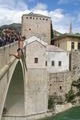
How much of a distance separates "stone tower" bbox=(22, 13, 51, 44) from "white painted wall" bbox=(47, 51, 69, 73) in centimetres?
551

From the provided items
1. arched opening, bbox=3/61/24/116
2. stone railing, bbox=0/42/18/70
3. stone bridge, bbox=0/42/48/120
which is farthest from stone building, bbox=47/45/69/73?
stone railing, bbox=0/42/18/70

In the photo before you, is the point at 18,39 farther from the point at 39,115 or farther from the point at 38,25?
the point at 38,25

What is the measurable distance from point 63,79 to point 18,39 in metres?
15.7

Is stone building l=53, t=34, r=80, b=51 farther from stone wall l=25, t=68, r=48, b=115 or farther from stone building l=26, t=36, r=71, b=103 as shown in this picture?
stone wall l=25, t=68, r=48, b=115

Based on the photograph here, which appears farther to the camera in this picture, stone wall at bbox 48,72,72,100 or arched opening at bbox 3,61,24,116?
stone wall at bbox 48,72,72,100

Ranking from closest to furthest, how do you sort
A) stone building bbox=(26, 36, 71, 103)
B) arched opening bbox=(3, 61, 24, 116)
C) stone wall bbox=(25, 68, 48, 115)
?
arched opening bbox=(3, 61, 24, 116) < stone wall bbox=(25, 68, 48, 115) < stone building bbox=(26, 36, 71, 103)

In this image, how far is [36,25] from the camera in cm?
4194

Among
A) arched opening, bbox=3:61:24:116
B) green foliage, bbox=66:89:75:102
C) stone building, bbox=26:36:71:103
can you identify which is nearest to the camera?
arched opening, bbox=3:61:24:116

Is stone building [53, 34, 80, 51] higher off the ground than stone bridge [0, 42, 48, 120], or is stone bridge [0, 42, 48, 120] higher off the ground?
stone building [53, 34, 80, 51]

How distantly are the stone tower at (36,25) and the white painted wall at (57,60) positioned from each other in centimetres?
551

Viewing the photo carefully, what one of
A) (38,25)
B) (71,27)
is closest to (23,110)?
(38,25)

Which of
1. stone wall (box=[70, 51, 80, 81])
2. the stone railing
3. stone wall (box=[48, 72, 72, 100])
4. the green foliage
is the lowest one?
the green foliage

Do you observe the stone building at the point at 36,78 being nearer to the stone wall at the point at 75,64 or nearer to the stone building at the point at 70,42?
the stone wall at the point at 75,64

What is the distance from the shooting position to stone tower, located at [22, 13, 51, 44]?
4181cm
